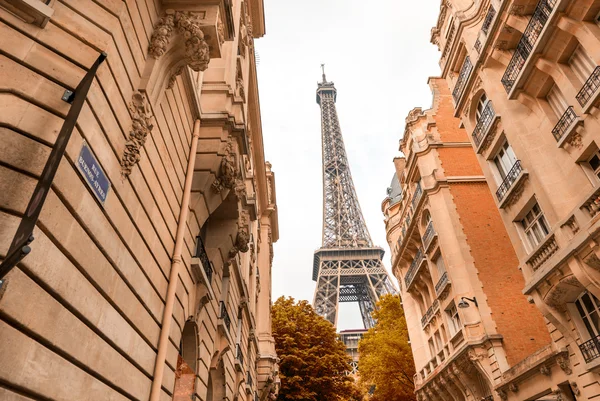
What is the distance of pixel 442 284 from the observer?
23047mm

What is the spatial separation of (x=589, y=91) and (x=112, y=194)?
12607mm

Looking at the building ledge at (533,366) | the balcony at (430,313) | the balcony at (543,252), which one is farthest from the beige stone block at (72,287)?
the balcony at (430,313)

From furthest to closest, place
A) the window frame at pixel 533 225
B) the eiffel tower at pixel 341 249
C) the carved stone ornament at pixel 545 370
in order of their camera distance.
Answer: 1. the eiffel tower at pixel 341 249
2. the carved stone ornament at pixel 545 370
3. the window frame at pixel 533 225

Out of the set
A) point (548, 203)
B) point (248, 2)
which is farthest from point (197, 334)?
point (248, 2)

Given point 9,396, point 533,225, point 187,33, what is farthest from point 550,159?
point 9,396

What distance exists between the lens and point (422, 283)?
90.8ft

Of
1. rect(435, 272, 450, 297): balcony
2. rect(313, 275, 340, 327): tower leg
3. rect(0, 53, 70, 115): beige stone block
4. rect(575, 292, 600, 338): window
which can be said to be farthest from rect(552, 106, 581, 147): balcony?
rect(313, 275, 340, 327): tower leg

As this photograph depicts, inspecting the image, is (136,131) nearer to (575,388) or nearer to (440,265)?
(575,388)

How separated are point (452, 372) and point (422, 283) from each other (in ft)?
23.3

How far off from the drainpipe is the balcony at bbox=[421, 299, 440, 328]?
802 inches

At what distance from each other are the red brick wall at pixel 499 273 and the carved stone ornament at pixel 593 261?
9419mm

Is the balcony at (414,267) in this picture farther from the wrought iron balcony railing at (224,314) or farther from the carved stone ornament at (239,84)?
the carved stone ornament at (239,84)

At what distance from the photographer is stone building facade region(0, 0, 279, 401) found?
377 cm

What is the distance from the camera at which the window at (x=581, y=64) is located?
459 inches
